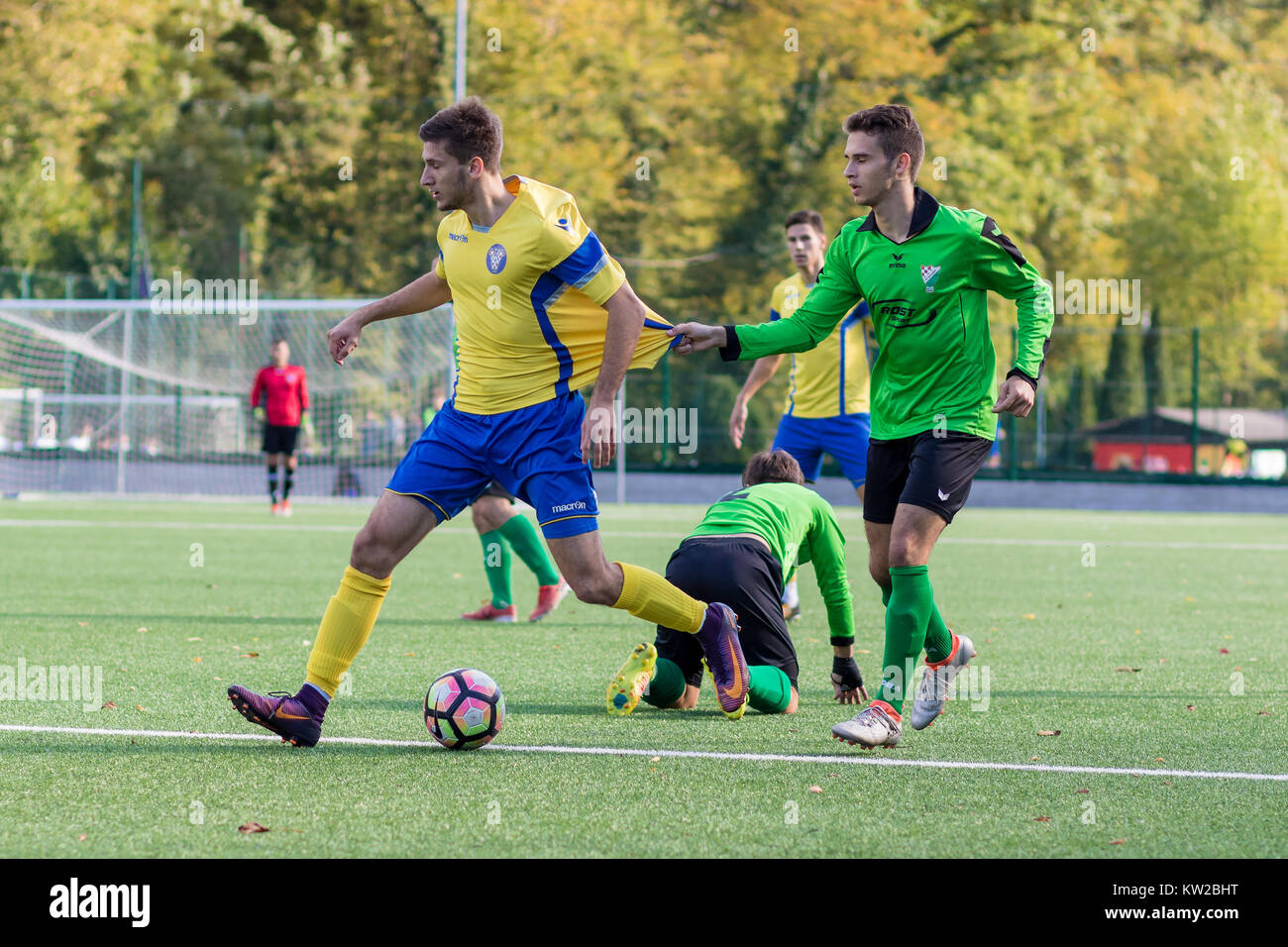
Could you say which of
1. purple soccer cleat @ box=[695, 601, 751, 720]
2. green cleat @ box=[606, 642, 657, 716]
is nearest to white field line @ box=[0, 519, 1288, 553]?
green cleat @ box=[606, 642, 657, 716]

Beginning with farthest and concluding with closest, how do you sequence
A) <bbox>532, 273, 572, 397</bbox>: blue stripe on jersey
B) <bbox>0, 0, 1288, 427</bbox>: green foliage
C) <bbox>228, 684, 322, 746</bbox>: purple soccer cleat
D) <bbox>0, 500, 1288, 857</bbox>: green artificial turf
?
1. <bbox>0, 0, 1288, 427</bbox>: green foliage
2. <bbox>532, 273, 572, 397</bbox>: blue stripe on jersey
3. <bbox>228, 684, 322, 746</bbox>: purple soccer cleat
4. <bbox>0, 500, 1288, 857</bbox>: green artificial turf

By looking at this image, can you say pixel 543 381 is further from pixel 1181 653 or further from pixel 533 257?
pixel 1181 653

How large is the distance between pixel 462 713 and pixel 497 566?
4.05 metres

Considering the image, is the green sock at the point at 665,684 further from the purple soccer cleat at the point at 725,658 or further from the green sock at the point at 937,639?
the green sock at the point at 937,639

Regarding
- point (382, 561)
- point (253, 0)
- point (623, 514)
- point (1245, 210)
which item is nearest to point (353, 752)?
point (382, 561)

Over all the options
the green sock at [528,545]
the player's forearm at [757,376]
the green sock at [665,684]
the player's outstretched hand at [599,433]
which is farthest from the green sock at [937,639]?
the green sock at [528,545]

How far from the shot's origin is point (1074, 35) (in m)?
37.4

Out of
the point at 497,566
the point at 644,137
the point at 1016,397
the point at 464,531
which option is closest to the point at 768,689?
the point at 1016,397

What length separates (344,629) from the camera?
5398 mm

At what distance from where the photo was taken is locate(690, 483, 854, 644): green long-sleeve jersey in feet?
21.0

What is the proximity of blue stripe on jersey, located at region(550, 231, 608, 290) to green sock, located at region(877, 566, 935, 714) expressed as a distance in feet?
4.85

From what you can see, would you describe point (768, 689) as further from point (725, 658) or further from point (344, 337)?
point (344, 337)

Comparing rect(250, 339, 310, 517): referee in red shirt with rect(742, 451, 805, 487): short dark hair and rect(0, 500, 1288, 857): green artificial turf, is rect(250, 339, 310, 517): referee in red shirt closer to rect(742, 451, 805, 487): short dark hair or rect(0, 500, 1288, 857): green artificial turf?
rect(0, 500, 1288, 857): green artificial turf

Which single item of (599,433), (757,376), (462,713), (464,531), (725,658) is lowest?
(464,531)
